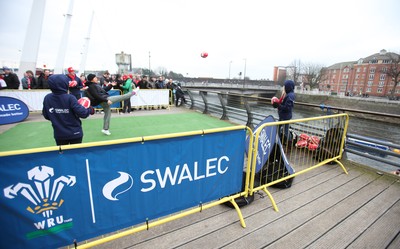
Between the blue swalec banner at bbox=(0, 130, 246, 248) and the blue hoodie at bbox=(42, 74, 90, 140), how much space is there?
1.62 m

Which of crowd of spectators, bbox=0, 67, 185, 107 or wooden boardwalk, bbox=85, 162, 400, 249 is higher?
crowd of spectators, bbox=0, 67, 185, 107

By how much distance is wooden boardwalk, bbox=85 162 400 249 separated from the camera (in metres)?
2.47

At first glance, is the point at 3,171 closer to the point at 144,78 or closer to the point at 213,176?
the point at 213,176

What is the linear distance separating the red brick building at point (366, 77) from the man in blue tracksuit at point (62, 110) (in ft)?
240

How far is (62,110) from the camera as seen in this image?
3.06 metres

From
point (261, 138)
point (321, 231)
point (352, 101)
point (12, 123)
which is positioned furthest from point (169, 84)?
point (352, 101)

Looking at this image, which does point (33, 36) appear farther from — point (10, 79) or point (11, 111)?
point (11, 111)

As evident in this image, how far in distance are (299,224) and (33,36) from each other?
1819cm

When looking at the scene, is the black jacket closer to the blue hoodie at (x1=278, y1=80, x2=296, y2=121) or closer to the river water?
the river water

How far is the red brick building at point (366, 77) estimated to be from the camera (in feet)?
211

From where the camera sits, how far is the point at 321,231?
8.82 ft

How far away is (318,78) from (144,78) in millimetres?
77543

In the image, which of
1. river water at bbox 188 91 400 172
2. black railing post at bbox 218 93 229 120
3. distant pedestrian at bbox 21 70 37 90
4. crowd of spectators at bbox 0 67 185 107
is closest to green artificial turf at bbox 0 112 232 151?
black railing post at bbox 218 93 229 120

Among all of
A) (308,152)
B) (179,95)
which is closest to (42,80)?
(179,95)
